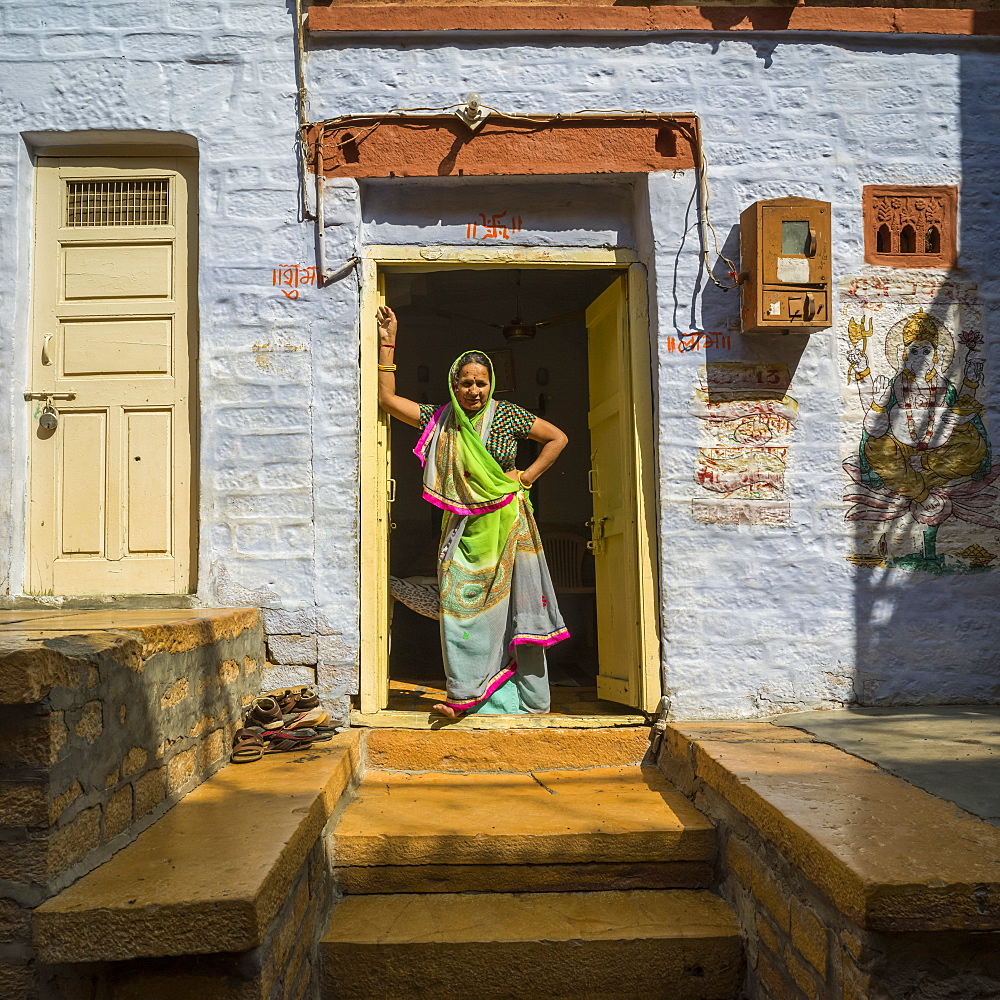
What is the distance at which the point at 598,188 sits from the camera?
5.08 m

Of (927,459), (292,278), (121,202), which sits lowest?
(927,459)

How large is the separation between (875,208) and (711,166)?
2.92 ft

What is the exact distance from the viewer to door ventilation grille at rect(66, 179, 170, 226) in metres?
4.99

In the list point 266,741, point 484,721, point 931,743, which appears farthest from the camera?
point 484,721

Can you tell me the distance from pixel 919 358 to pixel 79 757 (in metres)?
4.30

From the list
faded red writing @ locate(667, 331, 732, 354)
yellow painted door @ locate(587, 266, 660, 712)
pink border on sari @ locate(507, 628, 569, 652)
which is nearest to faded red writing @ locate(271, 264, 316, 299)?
yellow painted door @ locate(587, 266, 660, 712)

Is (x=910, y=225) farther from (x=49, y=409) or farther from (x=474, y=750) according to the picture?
(x=49, y=409)

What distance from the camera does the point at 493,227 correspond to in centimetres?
499

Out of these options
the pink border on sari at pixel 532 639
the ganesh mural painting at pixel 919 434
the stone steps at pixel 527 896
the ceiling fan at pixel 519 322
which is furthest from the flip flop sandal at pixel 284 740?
the ceiling fan at pixel 519 322

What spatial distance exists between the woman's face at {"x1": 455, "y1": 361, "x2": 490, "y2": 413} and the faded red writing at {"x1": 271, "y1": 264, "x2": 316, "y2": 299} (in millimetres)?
900

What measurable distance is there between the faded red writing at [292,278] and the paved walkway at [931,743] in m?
3.18

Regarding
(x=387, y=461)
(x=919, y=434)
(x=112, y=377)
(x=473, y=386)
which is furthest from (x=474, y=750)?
(x=919, y=434)

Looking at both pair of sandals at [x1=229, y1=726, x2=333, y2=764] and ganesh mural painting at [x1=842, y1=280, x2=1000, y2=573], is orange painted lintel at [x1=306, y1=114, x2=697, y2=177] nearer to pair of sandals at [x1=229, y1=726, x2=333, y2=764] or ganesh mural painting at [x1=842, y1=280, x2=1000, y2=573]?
ganesh mural painting at [x1=842, y1=280, x2=1000, y2=573]

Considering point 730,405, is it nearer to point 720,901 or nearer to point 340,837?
point 720,901
